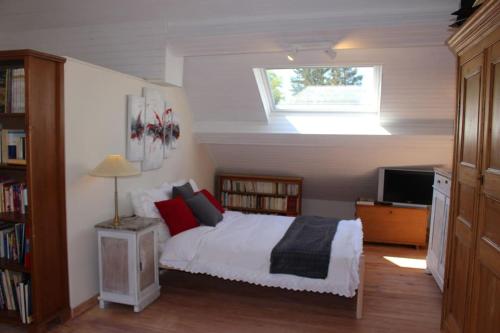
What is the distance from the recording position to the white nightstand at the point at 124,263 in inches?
119

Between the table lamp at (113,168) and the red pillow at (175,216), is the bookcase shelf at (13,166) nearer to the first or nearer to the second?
the table lamp at (113,168)

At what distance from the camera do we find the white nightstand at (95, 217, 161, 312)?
3.03 meters

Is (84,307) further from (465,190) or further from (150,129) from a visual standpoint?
(465,190)

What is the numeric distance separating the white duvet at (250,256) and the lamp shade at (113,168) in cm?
82

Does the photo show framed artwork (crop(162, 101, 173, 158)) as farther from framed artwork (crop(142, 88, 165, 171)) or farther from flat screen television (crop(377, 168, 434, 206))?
flat screen television (crop(377, 168, 434, 206))

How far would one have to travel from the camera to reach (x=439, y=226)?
3752 millimetres

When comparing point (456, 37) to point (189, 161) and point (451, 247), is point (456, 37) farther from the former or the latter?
point (189, 161)

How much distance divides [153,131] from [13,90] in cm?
140

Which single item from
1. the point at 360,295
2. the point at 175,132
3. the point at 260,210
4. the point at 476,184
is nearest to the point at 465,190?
the point at 476,184

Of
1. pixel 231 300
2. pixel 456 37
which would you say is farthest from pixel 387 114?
pixel 231 300

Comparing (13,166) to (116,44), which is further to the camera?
(116,44)

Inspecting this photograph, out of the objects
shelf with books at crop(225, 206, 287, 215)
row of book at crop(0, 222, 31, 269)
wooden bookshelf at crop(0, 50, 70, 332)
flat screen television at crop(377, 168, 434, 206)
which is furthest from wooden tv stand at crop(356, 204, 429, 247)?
row of book at crop(0, 222, 31, 269)

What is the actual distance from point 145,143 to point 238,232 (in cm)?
128

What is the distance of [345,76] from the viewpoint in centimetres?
439
